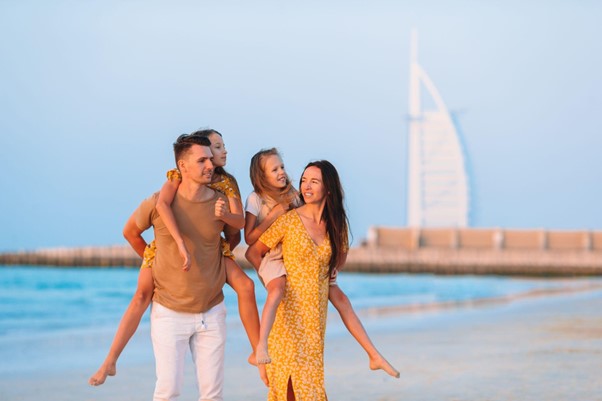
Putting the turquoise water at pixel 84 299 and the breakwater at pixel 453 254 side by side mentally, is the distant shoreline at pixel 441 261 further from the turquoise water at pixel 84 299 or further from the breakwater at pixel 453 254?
the turquoise water at pixel 84 299

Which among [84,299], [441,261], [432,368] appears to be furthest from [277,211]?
[441,261]

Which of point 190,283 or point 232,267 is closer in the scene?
point 190,283

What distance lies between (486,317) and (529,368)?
5.74 metres

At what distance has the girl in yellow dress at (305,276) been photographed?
479cm

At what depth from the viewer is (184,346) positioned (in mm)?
4621

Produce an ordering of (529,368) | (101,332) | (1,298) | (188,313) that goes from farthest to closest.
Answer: (1,298) → (101,332) → (529,368) → (188,313)

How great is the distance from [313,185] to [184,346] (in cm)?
85

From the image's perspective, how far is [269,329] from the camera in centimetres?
465

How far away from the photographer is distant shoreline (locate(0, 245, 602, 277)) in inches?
1692

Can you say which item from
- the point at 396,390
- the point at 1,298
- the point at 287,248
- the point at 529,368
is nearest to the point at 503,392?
the point at 396,390

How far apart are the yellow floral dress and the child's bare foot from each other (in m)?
0.18

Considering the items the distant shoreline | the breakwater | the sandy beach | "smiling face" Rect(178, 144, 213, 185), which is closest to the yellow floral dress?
"smiling face" Rect(178, 144, 213, 185)

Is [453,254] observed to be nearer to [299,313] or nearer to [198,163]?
[299,313]

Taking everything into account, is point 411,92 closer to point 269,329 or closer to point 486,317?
point 486,317
